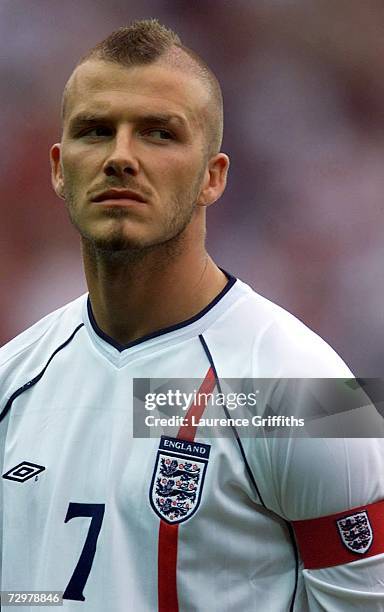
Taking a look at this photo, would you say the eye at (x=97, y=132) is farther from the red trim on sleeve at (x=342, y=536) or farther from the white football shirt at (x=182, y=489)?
the red trim on sleeve at (x=342, y=536)

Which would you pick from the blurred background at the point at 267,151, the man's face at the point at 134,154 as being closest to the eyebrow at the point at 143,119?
the man's face at the point at 134,154

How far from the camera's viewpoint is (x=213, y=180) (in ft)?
6.33

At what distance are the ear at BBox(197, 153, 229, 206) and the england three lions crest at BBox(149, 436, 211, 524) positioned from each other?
0.47 metres

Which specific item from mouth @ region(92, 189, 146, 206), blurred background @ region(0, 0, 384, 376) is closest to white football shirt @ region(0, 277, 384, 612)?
mouth @ region(92, 189, 146, 206)

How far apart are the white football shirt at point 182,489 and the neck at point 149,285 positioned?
0.03 metres

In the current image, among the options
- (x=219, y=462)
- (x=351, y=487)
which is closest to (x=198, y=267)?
(x=219, y=462)

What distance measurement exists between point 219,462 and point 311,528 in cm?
20

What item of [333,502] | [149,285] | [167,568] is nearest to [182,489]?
[167,568]

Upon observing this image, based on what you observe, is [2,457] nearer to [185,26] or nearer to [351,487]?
[351,487]

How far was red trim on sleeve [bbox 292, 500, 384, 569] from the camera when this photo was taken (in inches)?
66.8

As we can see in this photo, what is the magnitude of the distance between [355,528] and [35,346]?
0.79 metres

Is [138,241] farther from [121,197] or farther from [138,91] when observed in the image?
[138,91]

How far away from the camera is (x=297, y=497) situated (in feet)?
5.55

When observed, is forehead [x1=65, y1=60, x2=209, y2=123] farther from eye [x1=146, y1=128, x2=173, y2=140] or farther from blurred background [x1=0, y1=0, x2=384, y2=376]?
blurred background [x1=0, y1=0, x2=384, y2=376]
